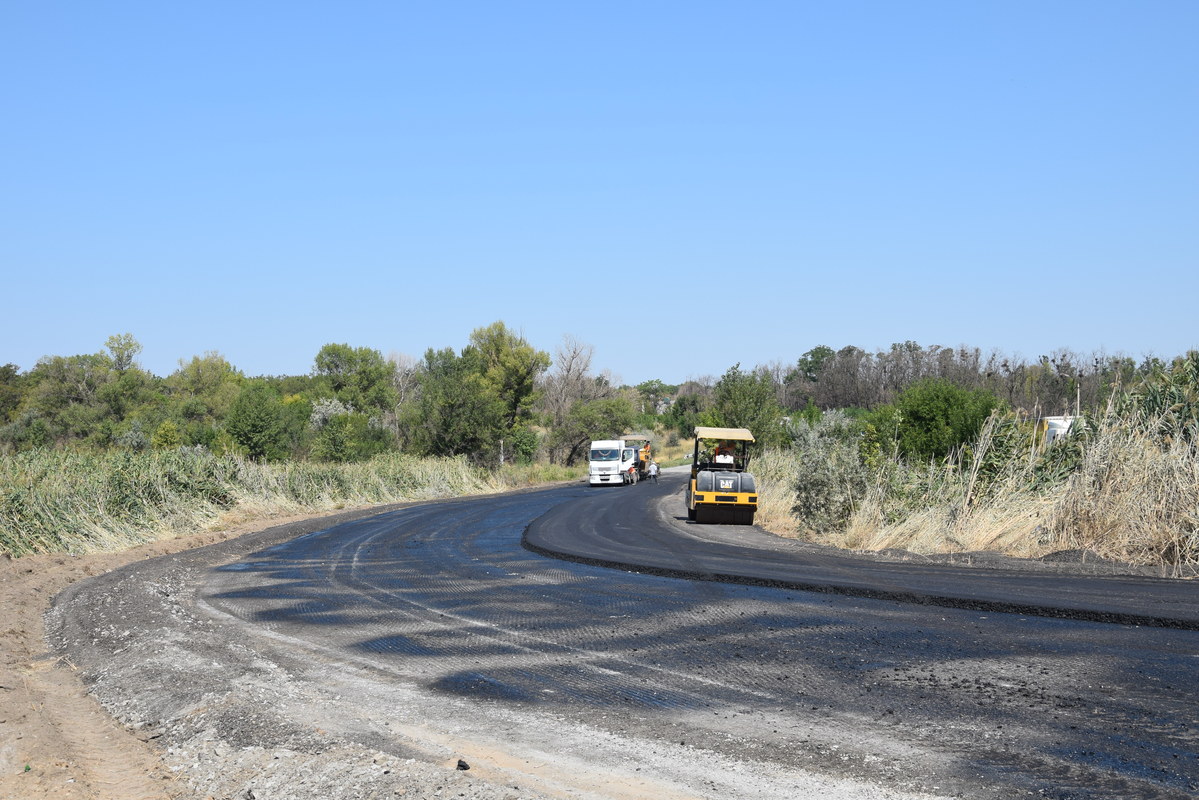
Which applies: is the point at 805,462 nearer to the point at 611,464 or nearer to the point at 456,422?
the point at 611,464

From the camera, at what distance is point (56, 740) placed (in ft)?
22.6

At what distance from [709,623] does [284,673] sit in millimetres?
4422

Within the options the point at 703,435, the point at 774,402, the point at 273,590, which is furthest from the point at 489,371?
the point at 273,590

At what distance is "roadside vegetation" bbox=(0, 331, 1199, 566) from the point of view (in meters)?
16.2

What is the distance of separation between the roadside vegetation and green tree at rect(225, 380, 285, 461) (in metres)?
0.14

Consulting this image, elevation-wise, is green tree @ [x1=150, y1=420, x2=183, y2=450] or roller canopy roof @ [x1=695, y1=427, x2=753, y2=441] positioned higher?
roller canopy roof @ [x1=695, y1=427, x2=753, y2=441]

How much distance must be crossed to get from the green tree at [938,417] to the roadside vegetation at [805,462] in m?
0.06

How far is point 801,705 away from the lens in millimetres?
7000

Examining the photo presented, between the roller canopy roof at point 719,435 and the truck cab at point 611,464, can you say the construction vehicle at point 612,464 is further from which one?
the roller canopy roof at point 719,435

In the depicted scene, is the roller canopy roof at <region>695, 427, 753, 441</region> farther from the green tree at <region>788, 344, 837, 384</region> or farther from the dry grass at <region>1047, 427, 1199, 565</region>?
the green tree at <region>788, 344, 837, 384</region>

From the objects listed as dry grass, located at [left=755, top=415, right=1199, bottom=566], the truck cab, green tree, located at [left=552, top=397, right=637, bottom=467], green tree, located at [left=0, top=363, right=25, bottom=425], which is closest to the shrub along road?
dry grass, located at [left=755, top=415, right=1199, bottom=566]

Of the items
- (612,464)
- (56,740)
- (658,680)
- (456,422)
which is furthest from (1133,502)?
(456,422)

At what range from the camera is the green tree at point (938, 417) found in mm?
26094

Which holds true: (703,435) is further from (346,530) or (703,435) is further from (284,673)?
(284,673)
